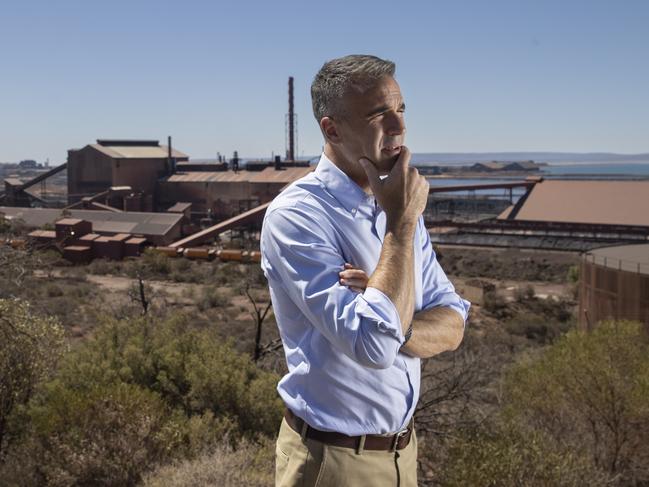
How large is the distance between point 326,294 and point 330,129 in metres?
0.44

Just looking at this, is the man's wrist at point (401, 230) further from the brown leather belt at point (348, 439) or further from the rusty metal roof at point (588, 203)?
the rusty metal roof at point (588, 203)

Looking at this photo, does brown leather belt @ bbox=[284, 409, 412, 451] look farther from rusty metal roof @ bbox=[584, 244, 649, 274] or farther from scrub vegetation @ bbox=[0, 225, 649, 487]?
rusty metal roof @ bbox=[584, 244, 649, 274]

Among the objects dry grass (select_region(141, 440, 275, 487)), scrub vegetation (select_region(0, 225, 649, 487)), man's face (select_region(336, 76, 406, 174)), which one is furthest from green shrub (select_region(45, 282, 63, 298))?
man's face (select_region(336, 76, 406, 174))

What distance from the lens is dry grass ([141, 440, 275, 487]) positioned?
19.0 feet

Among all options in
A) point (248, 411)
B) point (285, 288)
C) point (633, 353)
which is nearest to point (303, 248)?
point (285, 288)

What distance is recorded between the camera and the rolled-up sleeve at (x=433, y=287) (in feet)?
6.67

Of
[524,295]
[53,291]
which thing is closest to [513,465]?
[524,295]

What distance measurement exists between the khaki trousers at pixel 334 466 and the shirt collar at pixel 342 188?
0.59 meters

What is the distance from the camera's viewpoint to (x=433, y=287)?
2061 millimetres

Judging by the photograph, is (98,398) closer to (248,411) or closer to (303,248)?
(248,411)

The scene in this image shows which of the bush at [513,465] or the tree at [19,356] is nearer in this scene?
the bush at [513,465]

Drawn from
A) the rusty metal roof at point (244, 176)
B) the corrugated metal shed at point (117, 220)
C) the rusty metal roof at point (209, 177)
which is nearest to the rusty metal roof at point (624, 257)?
the corrugated metal shed at point (117, 220)

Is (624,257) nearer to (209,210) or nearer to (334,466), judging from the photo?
(334,466)

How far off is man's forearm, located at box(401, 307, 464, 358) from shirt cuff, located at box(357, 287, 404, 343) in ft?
0.74
